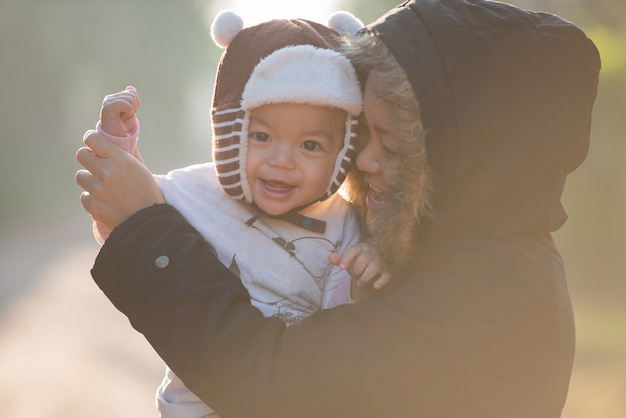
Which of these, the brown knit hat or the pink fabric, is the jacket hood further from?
the pink fabric

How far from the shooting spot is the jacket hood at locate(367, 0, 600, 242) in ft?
7.70

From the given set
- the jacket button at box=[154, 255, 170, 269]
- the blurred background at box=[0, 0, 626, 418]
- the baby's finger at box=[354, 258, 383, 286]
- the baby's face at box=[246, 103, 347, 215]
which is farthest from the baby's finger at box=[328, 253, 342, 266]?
the blurred background at box=[0, 0, 626, 418]

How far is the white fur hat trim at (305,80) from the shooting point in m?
2.66

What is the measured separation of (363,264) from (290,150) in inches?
15.7

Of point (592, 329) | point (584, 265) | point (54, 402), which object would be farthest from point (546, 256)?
point (584, 265)

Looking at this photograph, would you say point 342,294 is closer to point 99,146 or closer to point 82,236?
point 99,146

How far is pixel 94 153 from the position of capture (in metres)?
2.63

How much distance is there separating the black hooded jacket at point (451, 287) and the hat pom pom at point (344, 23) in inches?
17.9

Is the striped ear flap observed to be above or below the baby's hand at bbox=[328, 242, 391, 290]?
above

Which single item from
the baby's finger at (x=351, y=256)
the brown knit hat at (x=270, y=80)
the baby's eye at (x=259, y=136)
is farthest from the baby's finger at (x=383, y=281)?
the baby's eye at (x=259, y=136)

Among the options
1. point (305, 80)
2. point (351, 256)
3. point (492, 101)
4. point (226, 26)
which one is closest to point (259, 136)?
point (305, 80)

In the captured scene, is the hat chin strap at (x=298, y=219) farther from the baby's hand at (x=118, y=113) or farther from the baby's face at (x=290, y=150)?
the baby's hand at (x=118, y=113)

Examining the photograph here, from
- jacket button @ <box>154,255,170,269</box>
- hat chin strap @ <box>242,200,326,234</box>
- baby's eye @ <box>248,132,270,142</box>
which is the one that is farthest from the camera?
hat chin strap @ <box>242,200,326,234</box>

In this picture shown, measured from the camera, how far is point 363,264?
2.61 meters
